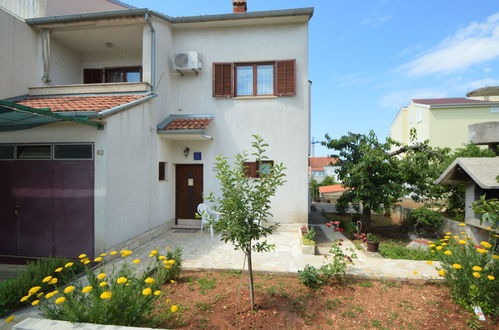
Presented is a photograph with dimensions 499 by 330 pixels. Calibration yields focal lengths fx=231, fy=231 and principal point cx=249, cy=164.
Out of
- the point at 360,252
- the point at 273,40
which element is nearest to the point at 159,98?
the point at 273,40

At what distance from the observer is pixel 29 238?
5.84 meters

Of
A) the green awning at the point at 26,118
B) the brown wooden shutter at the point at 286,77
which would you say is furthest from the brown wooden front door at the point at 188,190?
the brown wooden shutter at the point at 286,77

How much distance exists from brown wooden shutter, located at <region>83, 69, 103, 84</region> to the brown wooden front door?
5.33m

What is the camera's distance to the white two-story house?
572cm

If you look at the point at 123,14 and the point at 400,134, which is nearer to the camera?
the point at 123,14

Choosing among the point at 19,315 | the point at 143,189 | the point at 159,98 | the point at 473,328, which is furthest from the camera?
the point at 159,98

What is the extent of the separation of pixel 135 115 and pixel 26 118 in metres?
2.45

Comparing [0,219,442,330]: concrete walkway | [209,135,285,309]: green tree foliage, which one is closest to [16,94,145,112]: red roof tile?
[0,219,442,330]: concrete walkway

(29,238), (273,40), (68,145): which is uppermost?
(273,40)

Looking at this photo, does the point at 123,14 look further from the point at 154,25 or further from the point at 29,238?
the point at 29,238

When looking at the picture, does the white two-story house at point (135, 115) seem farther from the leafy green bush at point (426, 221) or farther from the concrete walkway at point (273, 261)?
the leafy green bush at point (426, 221)

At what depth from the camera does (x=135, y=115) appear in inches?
271

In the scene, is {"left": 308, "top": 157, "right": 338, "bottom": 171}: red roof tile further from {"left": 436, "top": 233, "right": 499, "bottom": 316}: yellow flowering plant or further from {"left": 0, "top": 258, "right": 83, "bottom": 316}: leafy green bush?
{"left": 0, "top": 258, "right": 83, "bottom": 316}: leafy green bush

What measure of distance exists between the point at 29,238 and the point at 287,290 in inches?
255
